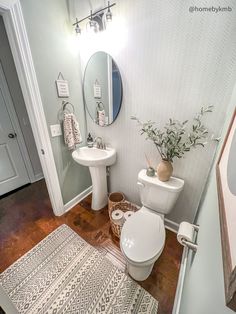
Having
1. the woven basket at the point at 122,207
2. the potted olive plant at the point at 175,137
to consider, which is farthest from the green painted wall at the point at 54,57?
the potted olive plant at the point at 175,137

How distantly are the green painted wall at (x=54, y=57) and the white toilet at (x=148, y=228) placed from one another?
37.7 inches

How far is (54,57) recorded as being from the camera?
1380mm

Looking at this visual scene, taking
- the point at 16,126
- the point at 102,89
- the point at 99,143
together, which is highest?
the point at 102,89

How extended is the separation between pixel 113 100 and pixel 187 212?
4.59ft

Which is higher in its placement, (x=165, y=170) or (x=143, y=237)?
(x=165, y=170)

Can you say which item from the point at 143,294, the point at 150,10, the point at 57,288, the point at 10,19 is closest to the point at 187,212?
the point at 143,294

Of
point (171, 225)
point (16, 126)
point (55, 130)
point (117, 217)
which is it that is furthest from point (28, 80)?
point (171, 225)

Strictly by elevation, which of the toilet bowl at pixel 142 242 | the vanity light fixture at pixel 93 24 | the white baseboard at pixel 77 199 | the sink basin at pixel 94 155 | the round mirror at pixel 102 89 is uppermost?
the vanity light fixture at pixel 93 24

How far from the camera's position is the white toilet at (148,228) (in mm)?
1039

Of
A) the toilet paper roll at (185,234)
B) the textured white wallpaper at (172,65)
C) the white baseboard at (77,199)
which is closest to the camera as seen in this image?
the toilet paper roll at (185,234)

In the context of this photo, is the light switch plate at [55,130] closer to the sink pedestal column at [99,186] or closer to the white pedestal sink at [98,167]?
the white pedestal sink at [98,167]

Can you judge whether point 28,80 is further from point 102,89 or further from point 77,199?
point 77,199

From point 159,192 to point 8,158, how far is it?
7.08 feet

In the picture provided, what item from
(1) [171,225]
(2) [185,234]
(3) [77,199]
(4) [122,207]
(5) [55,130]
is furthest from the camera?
(3) [77,199]
